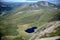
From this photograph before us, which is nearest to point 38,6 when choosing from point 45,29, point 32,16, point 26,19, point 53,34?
point 32,16

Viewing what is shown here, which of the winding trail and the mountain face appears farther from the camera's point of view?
the mountain face

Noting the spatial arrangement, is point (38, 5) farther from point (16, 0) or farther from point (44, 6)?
point (16, 0)

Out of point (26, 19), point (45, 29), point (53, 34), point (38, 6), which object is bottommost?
point (53, 34)

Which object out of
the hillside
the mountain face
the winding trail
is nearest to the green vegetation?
the winding trail

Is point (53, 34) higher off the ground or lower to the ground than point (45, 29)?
lower

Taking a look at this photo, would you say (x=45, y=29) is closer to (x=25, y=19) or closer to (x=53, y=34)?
(x=53, y=34)

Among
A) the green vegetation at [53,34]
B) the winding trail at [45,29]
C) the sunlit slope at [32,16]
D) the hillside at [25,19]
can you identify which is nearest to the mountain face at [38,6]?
the hillside at [25,19]

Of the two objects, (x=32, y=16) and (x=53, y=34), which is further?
(x=32, y=16)

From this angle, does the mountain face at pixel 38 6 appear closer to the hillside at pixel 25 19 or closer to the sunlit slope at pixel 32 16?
the hillside at pixel 25 19

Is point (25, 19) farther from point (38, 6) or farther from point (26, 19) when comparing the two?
point (38, 6)

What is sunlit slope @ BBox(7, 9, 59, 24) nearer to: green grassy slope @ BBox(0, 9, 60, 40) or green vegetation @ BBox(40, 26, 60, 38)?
green grassy slope @ BBox(0, 9, 60, 40)
